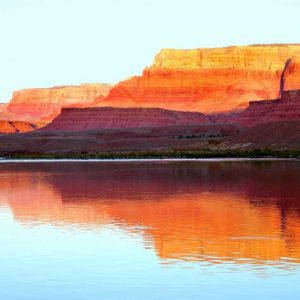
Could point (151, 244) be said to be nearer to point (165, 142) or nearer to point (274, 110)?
point (165, 142)

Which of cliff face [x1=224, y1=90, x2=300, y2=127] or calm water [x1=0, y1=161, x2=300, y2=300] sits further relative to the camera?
cliff face [x1=224, y1=90, x2=300, y2=127]

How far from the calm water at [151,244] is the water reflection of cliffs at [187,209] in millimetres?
29

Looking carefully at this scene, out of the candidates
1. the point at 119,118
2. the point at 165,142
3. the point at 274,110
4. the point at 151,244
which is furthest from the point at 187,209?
the point at 119,118

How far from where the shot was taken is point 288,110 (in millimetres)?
137125

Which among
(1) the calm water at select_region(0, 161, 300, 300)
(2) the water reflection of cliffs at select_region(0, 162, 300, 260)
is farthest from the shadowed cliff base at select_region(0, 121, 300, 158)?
(1) the calm water at select_region(0, 161, 300, 300)

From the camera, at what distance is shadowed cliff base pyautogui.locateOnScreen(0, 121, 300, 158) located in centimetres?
10256

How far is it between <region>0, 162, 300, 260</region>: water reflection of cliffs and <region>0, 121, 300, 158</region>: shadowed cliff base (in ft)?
165

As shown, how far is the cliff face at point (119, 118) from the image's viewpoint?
180000 millimetres

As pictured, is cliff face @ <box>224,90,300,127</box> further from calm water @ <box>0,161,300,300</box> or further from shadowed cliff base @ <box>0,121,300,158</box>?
calm water @ <box>0,161,300,300</box>

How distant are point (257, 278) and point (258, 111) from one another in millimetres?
139665

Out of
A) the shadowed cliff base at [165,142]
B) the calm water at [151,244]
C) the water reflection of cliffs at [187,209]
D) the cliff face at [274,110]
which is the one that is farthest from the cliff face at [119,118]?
the calm water at [151,244]

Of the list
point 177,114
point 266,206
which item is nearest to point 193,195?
point 266,206

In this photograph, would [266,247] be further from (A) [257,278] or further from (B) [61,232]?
(B) [61,232]

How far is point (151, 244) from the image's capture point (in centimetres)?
2102
